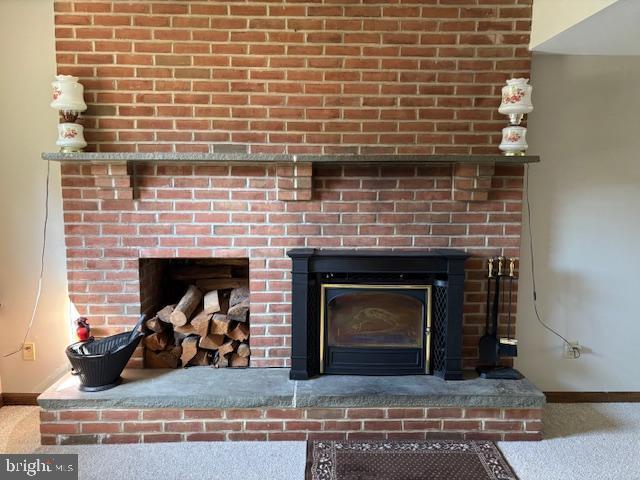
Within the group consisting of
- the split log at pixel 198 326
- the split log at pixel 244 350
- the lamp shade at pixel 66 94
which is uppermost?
the lamp shade at pixel 66 94

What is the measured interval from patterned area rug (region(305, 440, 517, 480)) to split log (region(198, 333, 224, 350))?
0.78 m

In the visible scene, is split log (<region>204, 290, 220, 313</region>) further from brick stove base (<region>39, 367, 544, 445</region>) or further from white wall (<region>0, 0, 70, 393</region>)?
white wall (<region>0, 0, 70, 393</region>)

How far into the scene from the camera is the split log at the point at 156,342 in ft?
7.82

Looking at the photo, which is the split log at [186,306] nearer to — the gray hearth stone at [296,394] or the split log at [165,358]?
the split log at [165,358]

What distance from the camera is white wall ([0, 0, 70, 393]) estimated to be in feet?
7.67

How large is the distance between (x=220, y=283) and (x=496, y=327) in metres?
1.67

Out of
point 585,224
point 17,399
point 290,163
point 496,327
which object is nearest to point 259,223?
point 290,163

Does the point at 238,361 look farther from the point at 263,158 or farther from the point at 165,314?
the point at 263,158

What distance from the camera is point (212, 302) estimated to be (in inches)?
96.3

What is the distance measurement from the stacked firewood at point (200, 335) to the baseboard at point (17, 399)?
78cm

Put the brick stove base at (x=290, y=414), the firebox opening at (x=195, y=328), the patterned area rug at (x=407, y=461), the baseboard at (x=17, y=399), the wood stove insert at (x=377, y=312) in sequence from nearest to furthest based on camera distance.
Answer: the patterned area rug at (x=407, y=461) < the brick stove base at (x=290, y=414) < the wood stove insert at (x=377, y=312) < the firebox opening at (x=195, y=328) < the baseboard at (x=17, y=399)

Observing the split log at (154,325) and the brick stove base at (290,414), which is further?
the split log at (154,325)

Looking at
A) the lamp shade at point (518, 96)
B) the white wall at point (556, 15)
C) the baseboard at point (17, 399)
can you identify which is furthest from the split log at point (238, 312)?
the white wall at point (556, 15)

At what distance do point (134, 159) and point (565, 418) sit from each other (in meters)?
2.81
